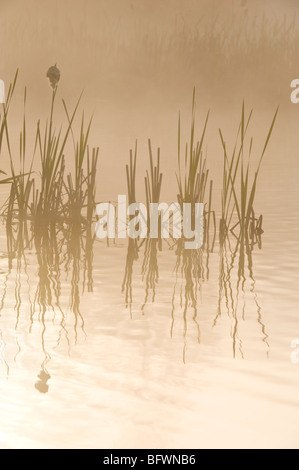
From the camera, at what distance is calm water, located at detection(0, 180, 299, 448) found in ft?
6.55

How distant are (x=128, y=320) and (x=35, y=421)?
946 mm

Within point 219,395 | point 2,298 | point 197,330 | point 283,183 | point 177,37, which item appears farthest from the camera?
point 177,37

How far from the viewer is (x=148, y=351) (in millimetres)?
2574

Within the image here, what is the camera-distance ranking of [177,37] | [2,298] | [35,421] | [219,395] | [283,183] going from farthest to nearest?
1. [177,37]
2. [283,183]
3. [2,298]
4. [219,395]
5. [35,421]

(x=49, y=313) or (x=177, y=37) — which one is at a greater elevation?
(x=177, y=37)

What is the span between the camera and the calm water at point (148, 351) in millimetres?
1996

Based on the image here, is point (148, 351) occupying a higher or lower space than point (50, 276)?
lower

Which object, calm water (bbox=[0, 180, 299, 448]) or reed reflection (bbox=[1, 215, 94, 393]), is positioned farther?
reed reflection (bbox=[1, 215, 94, 393])

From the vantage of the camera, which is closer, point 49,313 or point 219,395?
point 219,395

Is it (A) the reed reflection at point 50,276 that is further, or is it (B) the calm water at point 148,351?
(A) the reed reflection at point 50,276

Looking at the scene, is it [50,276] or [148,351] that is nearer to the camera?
[148,351]

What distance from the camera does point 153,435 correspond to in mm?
1950
